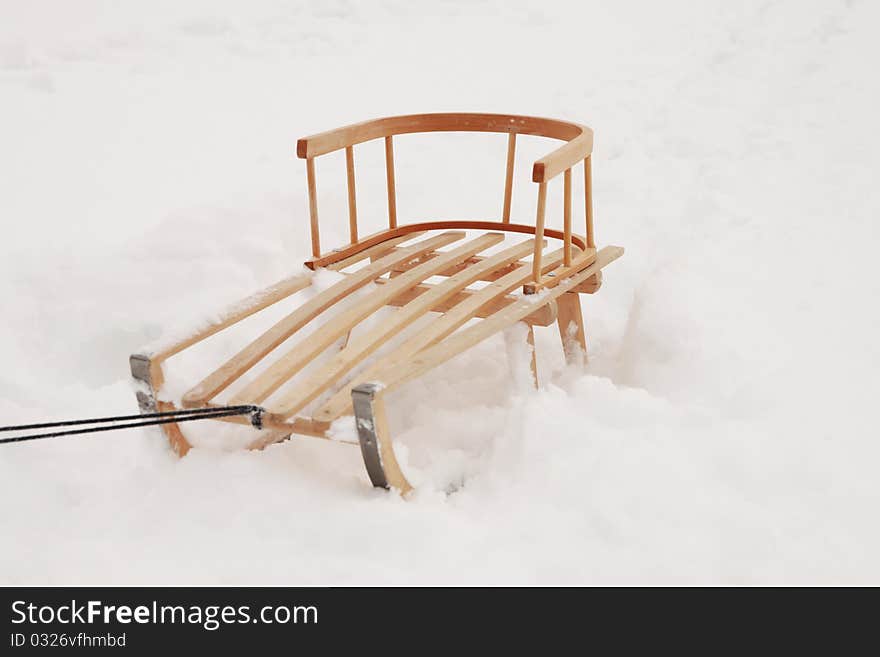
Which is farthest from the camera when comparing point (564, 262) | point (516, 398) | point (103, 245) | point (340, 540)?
point (103, 245)

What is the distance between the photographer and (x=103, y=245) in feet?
14.2

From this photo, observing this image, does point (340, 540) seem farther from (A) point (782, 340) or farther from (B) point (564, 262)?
(A) point (782, 340)

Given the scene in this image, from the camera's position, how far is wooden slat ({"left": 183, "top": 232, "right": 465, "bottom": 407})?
115 inches

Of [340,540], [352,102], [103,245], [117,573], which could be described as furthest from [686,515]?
[352,102]

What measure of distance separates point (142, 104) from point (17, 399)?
2.42 meters

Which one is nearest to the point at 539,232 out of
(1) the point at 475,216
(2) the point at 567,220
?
(2) the point at 567,220

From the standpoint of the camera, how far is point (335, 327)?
10.3 ft

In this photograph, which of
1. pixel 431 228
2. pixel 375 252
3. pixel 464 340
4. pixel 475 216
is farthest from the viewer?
pixel 475 216

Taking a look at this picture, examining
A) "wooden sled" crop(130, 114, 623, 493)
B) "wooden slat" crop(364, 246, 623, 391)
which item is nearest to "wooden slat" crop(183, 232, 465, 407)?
"wooden sled" crop(130, 114, 623, 493)

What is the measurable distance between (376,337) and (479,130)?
980 mm

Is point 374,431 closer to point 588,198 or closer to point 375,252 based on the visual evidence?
point 375,252

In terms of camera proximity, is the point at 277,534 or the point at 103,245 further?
the point at 103,245
